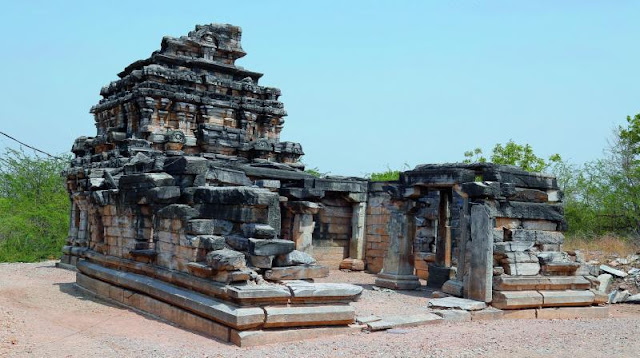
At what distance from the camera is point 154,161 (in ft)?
39.6

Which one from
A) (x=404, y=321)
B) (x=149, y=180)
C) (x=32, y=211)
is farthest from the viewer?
(x=32, y=211)

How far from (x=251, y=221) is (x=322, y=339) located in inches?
80.5

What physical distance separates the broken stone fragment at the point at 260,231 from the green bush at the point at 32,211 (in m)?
16.3

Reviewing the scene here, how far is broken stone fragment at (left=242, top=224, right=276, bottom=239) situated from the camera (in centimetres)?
911

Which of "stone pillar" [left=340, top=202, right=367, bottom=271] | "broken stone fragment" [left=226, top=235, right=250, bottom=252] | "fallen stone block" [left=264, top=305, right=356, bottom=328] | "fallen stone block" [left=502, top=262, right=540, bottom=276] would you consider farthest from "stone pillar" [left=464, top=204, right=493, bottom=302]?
"stone pillar" [left=340, top=202, right=367, bottom=271]

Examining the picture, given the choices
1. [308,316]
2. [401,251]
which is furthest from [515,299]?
[308,316]

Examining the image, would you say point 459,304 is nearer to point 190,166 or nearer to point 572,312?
point 572,312

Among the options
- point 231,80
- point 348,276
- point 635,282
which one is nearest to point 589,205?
point 635,282

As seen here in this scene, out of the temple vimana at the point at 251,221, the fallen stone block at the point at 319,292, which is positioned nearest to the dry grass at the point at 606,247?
the temple vimana at the point at 251,221

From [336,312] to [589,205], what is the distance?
20.6 m

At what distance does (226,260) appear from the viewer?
8.73m

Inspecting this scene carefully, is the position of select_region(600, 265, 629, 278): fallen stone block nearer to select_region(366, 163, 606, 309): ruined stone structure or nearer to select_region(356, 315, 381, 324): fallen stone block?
select_region(366, 163, 606, 309): ruined stone structure

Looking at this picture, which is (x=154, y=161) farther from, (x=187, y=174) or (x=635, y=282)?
(x=635, y=282)

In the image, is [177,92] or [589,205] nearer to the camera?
[177,92]
